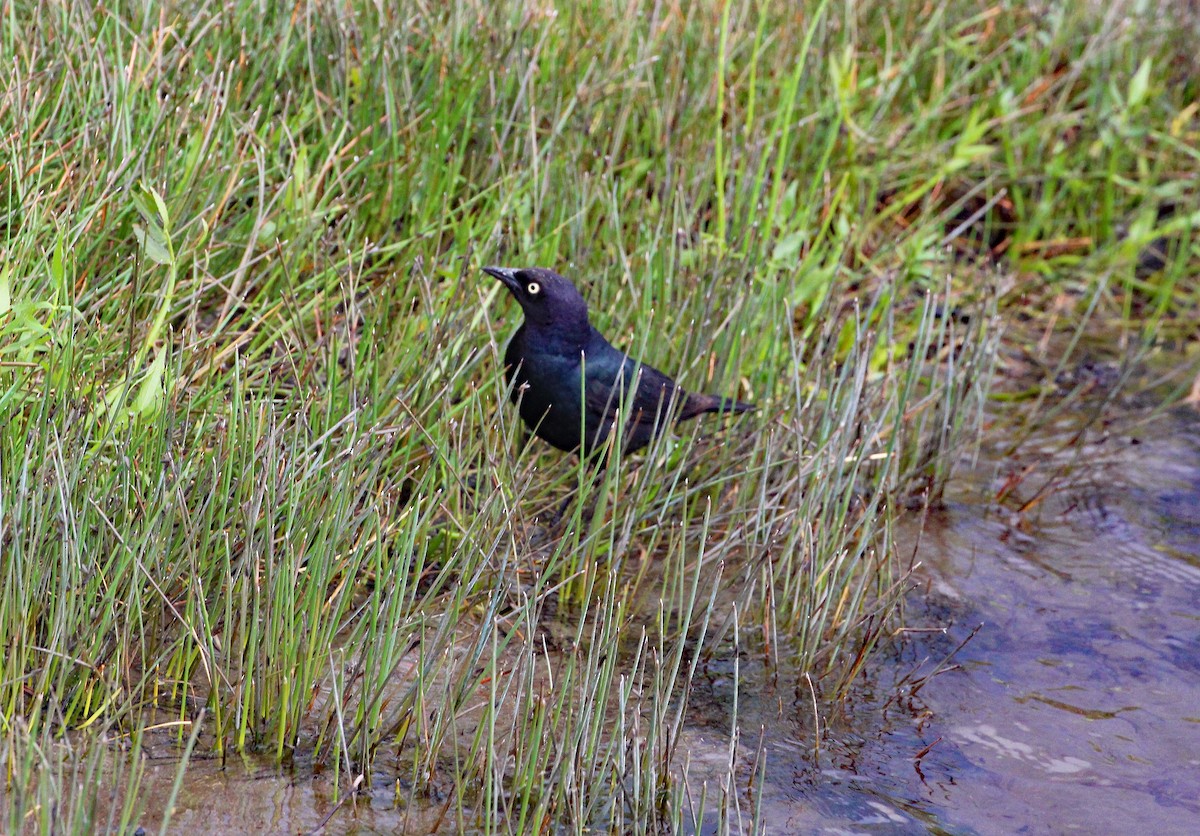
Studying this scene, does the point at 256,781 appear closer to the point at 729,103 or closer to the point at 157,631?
→ the point at 157,631

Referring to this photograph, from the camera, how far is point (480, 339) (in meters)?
3.91

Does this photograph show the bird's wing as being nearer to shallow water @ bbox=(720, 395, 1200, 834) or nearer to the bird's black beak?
the bird's black beak

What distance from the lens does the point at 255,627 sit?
2566mm

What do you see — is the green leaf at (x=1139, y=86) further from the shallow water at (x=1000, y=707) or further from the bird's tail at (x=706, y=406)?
the bird's tail at (x=706, y=406)

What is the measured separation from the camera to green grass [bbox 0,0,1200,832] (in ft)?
8.60

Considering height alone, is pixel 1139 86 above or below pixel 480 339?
above

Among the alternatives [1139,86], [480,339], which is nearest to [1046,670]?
[480,339]

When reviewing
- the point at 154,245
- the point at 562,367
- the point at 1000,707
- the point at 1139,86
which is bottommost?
the point at 1000,707

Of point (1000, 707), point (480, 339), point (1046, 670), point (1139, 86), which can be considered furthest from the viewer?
point (1139, 86)

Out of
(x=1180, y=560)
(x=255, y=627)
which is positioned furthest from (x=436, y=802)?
(x=1180, y=560)

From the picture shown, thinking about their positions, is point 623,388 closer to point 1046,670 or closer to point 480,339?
point 480,339

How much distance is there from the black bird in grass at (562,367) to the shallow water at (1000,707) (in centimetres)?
77

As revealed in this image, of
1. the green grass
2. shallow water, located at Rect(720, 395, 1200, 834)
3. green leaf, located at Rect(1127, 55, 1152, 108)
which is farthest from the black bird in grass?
green leaf, located at Rect(1127, 55, 1152, 108)

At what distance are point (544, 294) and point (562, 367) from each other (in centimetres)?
21
